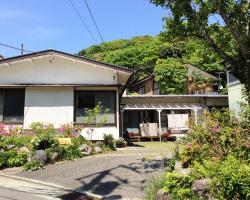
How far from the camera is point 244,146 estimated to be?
779 centimetres

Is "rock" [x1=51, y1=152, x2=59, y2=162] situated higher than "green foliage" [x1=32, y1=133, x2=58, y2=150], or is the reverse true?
"green foliage" [x1=32, y1=133, x2=58, y2=150]

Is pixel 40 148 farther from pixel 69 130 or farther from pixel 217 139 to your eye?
pixel 217 139

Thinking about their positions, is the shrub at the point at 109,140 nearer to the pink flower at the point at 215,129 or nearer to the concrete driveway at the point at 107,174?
the concrete driveway at the point at 107,174

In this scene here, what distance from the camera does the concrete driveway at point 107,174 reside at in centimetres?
937

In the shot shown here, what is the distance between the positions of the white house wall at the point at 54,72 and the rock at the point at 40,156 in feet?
21.2

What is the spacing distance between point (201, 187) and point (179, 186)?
67 centimetres

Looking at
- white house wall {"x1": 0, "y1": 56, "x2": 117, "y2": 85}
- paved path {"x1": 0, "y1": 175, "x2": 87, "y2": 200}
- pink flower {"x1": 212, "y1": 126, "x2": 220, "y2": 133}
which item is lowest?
paved path {"x1": 0, "y1": 175, "x2": 87, "y2": 200}

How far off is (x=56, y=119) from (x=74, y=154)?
4.70m

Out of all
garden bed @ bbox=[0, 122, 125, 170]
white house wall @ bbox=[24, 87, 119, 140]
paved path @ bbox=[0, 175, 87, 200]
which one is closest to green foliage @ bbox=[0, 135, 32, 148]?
garden bed @ bbox=[0, 122, 125, 170]

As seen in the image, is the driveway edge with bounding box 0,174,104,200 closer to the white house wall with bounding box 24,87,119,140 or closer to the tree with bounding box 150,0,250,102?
the tree with bounding box 150,0,250,102

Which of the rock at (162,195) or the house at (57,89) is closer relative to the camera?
the rock at (162,195)

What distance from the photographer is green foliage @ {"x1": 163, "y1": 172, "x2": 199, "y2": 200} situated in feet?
22.1

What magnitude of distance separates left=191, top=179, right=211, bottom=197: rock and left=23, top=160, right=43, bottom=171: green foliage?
24.1 feet

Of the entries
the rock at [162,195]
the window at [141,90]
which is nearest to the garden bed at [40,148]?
the rock at [162,195]
